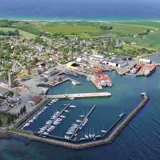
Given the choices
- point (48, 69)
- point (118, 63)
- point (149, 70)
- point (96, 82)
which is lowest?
point (96, 82)

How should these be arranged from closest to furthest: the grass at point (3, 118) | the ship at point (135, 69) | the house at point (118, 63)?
the grass at point (3, 118)
the ship at point (135, 69)
the house at point (118, 63)

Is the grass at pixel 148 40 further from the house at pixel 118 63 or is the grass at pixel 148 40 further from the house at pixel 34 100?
the house at pixel 34 100

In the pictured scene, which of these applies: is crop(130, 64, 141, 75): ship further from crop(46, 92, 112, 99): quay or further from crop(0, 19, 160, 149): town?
crop(46, 92, 112, 99): quay

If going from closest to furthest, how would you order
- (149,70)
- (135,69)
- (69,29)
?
(149,70)
(135,69)
(69,29)

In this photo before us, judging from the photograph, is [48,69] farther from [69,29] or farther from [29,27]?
[29,27]

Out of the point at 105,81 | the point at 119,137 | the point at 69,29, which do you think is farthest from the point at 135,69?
the point at 69,29

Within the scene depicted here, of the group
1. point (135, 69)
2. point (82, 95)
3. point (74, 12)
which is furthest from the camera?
point (74, 12)

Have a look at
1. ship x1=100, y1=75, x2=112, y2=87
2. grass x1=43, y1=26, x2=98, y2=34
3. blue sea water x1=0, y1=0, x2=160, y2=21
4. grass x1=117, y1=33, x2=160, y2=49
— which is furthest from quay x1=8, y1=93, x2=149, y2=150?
blue sea water x1=0, y1=0, x2=160, y2=21

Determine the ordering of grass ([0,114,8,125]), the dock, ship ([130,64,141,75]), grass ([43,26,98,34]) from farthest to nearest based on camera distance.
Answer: grass ([43,26,98,34]) < ship ([130,64,141,75]) < the dock < grass ([0,114,8,125])

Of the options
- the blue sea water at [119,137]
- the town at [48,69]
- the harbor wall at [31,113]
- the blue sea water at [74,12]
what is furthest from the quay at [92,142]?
the blue sea water at [74,12]
